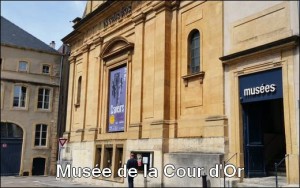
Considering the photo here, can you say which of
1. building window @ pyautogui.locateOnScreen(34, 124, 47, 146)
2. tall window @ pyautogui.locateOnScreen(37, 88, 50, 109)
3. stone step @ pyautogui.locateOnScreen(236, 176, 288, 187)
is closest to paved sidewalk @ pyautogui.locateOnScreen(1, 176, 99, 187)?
tall window @ pyautogui.locateOnScreen(37, 88, 50, 109)

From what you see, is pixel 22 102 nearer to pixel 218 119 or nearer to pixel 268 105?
pixel 218 119

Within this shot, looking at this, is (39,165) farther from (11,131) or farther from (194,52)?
(194,52)

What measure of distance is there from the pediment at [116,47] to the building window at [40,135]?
32.2ft

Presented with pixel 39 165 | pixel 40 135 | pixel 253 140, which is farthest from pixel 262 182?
pixel 39 165

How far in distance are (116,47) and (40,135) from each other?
463 inches

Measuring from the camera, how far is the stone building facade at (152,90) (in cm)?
1531

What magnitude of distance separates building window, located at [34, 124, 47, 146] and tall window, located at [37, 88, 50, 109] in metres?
6.72

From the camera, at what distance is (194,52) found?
55.6ft

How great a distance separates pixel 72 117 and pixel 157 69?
10785 millimetres

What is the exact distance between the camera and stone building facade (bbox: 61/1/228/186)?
50.2ft

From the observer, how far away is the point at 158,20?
1836 cm

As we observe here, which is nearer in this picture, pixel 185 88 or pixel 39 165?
pixel 185 88

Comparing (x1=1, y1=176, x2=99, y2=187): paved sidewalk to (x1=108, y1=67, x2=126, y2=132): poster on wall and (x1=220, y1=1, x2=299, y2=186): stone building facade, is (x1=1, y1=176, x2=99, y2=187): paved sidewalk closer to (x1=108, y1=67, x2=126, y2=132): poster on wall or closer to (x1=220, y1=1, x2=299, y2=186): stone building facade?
(x1=108, y1=67, x2=126, y2=132): poster on wall

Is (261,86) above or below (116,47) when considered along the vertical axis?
below
